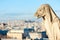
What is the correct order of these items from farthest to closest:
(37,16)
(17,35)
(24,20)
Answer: (24,20) < (17,35) < (37,16)

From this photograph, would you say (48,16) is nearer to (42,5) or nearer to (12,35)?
(42,5)

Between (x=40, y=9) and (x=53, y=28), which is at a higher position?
(x=40, y=9)

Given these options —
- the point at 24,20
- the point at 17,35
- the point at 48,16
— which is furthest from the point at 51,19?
the point at 24,20

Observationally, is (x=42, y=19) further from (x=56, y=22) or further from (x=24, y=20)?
(x=24, y=20)

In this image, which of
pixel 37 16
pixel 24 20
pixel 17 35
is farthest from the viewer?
pixel 24 20

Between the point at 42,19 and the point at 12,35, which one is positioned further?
the point at 12,35

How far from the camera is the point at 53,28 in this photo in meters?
2.47

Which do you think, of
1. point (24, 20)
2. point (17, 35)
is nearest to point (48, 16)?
point (17, 35)

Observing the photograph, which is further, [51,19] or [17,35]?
[17,35]

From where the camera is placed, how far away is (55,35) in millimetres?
2480

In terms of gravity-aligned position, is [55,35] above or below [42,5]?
below

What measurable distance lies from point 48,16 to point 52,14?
2.0 inches

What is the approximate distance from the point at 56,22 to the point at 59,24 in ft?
0.10

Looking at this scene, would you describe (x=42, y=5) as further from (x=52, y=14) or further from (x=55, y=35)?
(x=55, y=35)
